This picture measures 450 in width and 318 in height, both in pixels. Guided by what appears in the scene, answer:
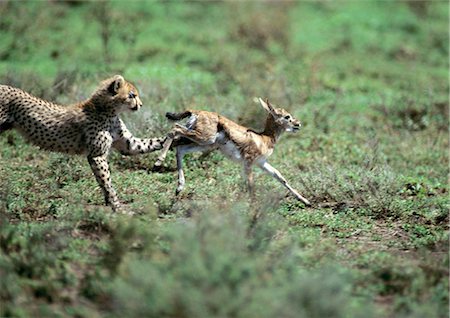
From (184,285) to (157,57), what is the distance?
11.1m

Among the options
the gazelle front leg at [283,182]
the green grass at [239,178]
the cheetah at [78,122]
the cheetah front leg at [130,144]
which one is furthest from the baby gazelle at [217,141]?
the cheetah at [78,122]

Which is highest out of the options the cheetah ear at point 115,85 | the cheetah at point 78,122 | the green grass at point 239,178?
the cheetah ear at point 115,85

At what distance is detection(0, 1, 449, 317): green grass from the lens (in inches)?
225

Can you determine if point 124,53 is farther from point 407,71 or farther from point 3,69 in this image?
point 407,71

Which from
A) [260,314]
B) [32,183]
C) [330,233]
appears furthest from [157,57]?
[260,314]

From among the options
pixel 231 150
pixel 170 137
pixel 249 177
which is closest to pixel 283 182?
pixel 249 177

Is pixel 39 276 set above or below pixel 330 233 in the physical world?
above

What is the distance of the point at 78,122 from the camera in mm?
8320

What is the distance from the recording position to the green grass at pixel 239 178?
225 inches

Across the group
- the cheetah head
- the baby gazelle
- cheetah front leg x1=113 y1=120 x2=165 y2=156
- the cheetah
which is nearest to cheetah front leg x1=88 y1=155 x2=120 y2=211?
the cheetah

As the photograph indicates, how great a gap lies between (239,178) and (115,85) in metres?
2.21

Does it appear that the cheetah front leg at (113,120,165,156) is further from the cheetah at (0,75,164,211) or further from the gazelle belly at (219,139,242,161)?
the gazelle belly at (219,139,242,161)

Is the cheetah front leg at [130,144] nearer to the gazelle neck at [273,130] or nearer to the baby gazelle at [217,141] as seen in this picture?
the baby gazelle at [217,141]

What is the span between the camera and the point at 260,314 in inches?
207
